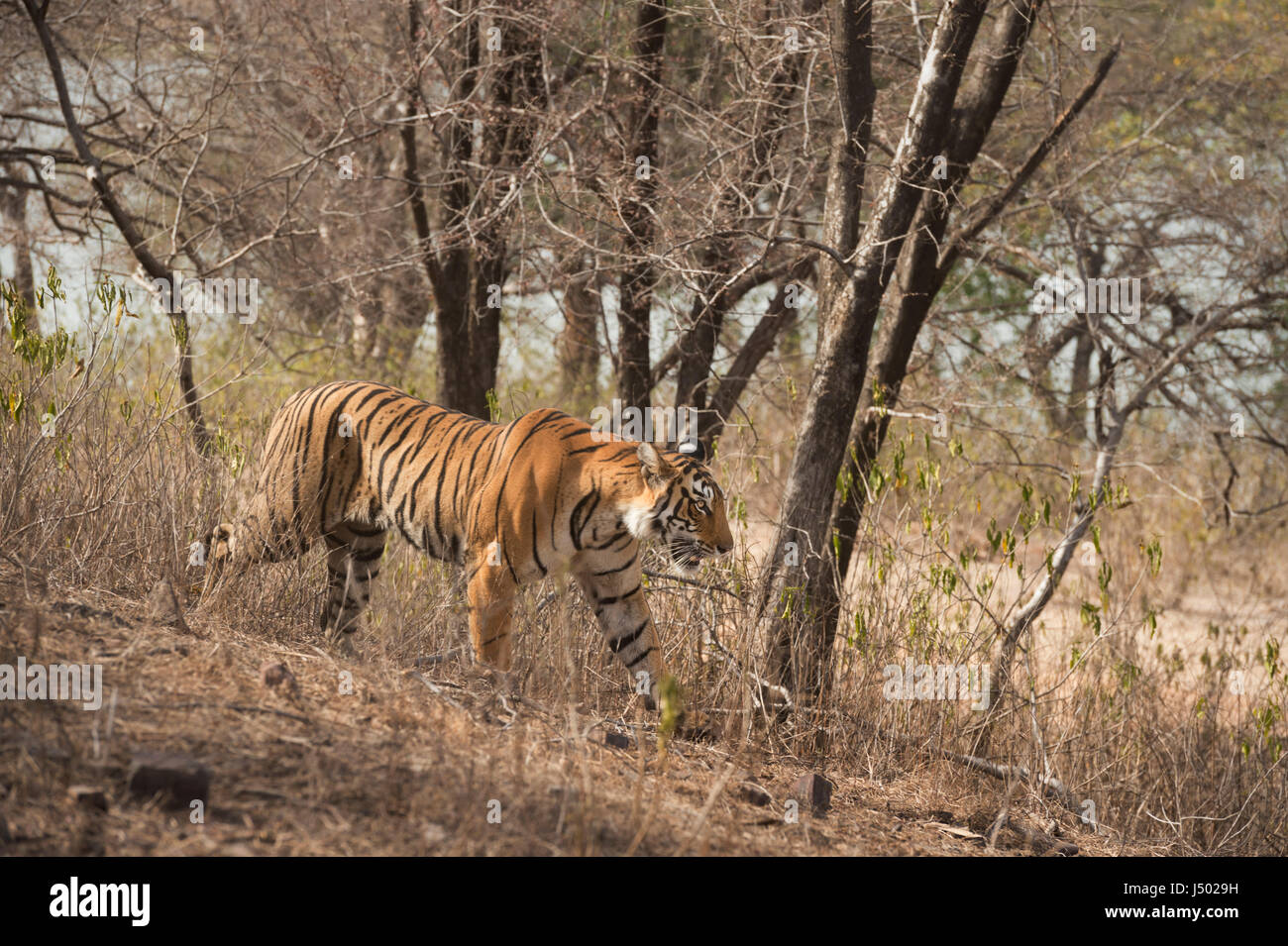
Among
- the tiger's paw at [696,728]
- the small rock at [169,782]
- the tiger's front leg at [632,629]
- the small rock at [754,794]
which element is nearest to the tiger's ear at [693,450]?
the tiger's front leg at [632,629]

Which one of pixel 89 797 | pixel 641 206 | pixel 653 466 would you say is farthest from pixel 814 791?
pixel 641 206

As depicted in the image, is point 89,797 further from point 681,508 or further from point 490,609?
point 681,508

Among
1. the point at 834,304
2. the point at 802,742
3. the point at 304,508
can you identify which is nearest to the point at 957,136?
the point at 834,304

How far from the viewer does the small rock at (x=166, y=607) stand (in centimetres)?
479

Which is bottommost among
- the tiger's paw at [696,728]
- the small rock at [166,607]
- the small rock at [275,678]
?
the tiger's paw at [696,728]

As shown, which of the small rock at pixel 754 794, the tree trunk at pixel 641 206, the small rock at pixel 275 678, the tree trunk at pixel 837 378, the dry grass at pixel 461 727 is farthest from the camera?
the tree trunk at pixel 641 206

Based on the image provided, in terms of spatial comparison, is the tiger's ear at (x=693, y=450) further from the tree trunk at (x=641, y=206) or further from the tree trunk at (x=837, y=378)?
the tree trunk at (x=641, y=206)

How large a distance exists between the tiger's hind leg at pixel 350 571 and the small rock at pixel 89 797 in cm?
305

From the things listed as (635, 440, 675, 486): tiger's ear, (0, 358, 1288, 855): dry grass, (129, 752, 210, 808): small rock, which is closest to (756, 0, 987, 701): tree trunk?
(0, 358, 1288, 855): dry grass

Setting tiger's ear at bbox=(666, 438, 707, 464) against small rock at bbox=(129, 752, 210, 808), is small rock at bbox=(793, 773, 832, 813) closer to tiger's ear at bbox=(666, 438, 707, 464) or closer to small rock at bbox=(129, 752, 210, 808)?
tiger's ear at bbox=(666, 438, 707, 464)

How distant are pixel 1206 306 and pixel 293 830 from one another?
8147 mm

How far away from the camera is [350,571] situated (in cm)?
627

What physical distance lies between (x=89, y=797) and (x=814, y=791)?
2776 millimetres

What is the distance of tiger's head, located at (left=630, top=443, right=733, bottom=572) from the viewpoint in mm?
5113
